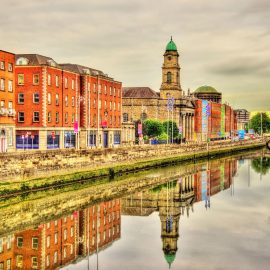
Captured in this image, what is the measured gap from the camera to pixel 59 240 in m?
32.6

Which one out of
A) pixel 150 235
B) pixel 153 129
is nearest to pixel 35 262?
pixel 150 235

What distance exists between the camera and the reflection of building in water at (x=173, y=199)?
34150mm

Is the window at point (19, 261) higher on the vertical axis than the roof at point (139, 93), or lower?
lower

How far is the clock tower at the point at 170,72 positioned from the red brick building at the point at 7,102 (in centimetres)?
7200

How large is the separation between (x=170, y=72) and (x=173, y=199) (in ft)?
283

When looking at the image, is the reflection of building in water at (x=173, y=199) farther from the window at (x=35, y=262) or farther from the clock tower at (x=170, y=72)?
the clock tower at (x=170, y=72)

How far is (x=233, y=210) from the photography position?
142ft

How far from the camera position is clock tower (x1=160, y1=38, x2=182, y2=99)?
132 metres

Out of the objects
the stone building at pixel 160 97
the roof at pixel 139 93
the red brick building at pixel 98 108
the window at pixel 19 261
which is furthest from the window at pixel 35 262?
the roof at pixel 139 93

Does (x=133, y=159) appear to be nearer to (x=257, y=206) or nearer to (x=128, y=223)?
(x=257, y=206)

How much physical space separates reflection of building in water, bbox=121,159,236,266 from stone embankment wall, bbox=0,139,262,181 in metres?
7.01

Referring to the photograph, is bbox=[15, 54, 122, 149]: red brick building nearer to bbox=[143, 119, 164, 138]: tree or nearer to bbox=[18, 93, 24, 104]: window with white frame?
bbox=[18, 93, 24, 104]: window with white frame

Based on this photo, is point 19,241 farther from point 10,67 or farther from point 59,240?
point 10,67

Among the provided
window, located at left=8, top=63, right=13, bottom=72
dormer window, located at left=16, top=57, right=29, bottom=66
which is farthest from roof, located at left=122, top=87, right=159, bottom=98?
window, located at left=8, top=63, right=13, bottom=72
